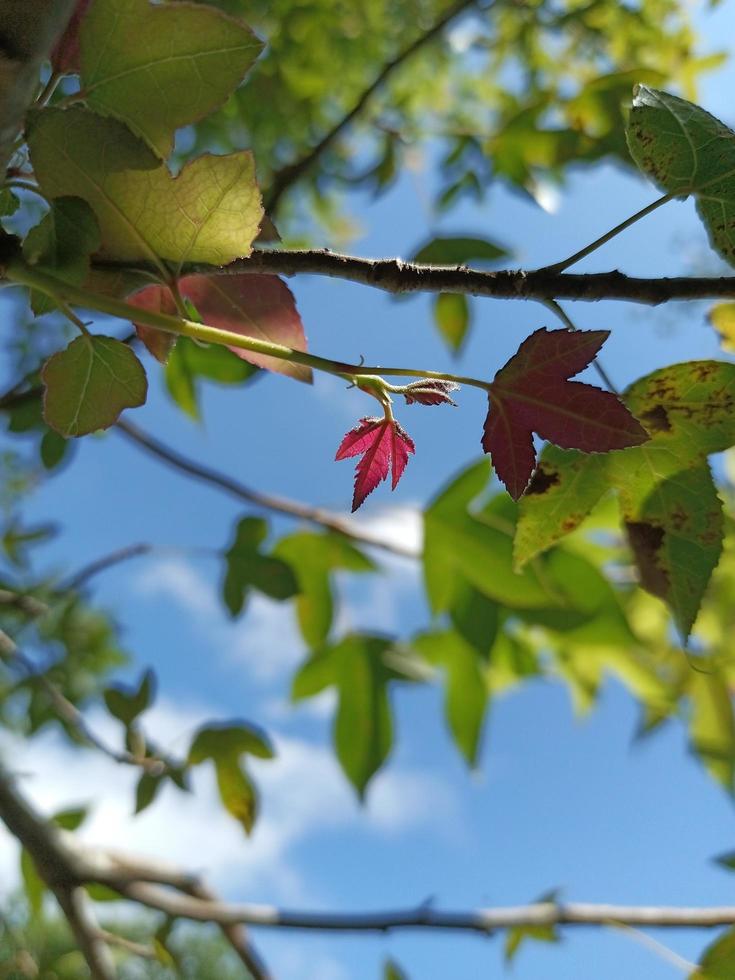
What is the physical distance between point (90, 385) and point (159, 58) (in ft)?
0.25

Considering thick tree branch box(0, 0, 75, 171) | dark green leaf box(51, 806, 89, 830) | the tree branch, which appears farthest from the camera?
dark green leaf box(51, 806, 89, 830)

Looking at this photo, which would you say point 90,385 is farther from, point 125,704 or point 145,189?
point 125,704

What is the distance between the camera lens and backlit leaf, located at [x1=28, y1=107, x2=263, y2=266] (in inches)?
6.9

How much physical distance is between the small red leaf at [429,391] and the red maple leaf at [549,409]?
1 centimetres

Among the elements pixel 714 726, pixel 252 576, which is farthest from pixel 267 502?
pixel 714 726

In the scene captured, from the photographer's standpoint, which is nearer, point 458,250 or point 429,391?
point 429,391

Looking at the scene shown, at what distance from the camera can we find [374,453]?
202mm

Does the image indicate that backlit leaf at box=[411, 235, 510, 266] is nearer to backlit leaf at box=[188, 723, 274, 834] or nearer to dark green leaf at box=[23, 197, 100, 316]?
backlit leaf at box=[188, 723, 274, 834]

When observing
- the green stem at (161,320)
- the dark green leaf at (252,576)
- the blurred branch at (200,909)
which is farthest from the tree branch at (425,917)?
the green stem at (161,320)

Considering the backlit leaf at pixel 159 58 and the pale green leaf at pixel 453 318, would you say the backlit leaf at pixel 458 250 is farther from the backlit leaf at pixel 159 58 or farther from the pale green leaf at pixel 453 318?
the backlit leaf at pixel 159 58

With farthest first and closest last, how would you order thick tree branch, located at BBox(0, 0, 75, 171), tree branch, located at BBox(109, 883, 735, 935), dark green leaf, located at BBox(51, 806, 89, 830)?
1. dark green leaf, located at BBox(51, 806, 89, 830)
2. tree branch, located at BBox(109, 883, 735, 935)
3. thick tree branch, located at BBox(0, 0, 75, 171)

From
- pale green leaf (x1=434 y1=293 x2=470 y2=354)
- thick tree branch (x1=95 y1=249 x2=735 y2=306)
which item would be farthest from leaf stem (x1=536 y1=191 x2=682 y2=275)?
pale green leaf (x1=434 y1=293 x2=470 y2=354)

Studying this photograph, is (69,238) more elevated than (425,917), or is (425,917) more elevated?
(69,238)

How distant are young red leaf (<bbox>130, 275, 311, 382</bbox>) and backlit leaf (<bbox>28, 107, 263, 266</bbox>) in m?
0.03
